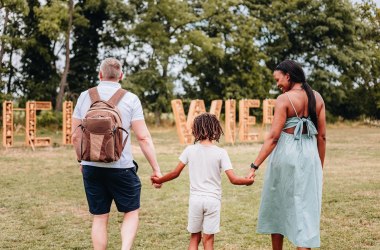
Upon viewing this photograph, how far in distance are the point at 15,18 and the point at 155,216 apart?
26.3m

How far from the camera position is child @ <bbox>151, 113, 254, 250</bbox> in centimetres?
475

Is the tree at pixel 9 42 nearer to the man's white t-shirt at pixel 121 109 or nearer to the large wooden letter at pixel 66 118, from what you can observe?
the large wooden letter at pixel 66 118

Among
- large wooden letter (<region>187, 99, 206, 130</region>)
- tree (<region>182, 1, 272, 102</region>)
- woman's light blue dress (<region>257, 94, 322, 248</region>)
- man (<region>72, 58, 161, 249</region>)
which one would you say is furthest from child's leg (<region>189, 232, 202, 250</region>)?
tree (<region>182, 1, 272, 102</region>)

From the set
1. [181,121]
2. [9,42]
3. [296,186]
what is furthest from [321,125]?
[9,42]

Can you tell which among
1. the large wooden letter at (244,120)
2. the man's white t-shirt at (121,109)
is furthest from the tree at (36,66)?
the man's white t-shirt at (121,109)

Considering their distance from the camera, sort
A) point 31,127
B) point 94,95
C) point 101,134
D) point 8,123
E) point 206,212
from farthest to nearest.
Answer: point 31,127 → point 8,123 → point 94,95 → point 206,212 → point 101,134

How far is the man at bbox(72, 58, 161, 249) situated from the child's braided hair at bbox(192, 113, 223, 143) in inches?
20.6

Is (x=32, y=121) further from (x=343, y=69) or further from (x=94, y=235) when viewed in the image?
(x=343, y=69)

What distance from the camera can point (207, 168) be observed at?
476 cm

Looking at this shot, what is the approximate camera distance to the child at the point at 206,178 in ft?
15.6

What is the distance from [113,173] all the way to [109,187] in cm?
16

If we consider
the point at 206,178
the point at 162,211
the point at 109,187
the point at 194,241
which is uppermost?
the point at 206,178

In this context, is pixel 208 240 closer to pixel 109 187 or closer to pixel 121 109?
pixel 109 187

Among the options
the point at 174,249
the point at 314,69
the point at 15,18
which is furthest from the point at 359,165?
the point at 314,69
